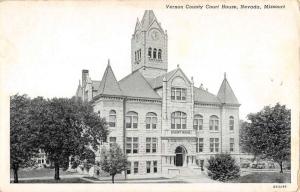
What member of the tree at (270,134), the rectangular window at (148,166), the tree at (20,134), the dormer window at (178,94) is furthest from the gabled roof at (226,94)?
the tree at (20,134)

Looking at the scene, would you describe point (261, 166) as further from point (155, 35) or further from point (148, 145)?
point (155, 35)

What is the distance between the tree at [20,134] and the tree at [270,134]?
9260mm

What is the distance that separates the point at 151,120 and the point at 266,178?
694 centimetres

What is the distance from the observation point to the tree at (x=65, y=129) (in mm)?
17875

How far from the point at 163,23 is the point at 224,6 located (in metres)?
2.28

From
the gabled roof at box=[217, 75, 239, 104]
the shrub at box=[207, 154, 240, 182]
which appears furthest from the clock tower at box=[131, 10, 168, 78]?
the shrub at box=[207, 154, 240, 182]

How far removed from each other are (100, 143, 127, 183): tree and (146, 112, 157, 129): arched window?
3233mm

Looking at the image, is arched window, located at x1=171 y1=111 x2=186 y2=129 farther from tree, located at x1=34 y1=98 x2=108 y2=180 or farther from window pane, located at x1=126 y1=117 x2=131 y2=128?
tree, located at x1=34 y1=98 x2=108 y2=180

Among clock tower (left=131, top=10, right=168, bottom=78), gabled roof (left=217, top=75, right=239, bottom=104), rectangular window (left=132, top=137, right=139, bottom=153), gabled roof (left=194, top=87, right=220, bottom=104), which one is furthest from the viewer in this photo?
gabled roof (left=194, top=87, right=220, bottom=104)

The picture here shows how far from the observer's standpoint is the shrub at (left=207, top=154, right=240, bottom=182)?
58.5ft

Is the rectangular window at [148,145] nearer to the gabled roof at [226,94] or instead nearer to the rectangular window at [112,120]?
the rectangular window at [112,120]

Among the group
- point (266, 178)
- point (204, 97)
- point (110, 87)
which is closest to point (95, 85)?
point (110, 87)

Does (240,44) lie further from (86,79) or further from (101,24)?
(86,79)

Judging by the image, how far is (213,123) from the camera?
2322 cm
